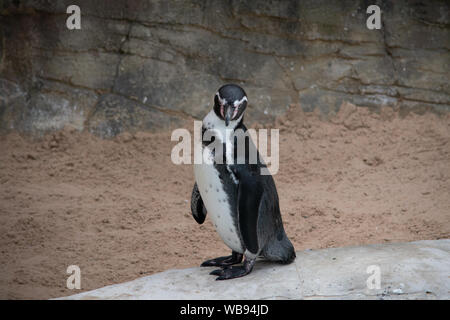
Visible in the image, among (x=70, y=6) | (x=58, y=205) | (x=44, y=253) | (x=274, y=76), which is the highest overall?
(x=70, y=6)

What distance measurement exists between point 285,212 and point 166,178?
1247 millimetres

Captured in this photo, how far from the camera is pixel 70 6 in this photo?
585cm

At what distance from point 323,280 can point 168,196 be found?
8.62 feet

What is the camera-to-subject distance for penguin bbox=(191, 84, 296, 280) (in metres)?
2.79

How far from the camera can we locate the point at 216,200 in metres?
2.89

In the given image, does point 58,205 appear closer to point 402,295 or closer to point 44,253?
point 44,253

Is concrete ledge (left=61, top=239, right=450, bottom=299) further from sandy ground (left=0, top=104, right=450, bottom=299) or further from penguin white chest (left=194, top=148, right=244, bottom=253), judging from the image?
sandy ground (left=0, top=104, right=450, bottom=299)

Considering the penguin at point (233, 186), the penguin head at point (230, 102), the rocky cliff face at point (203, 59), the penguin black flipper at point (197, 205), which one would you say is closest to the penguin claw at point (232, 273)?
the penguin at point (233, 186)

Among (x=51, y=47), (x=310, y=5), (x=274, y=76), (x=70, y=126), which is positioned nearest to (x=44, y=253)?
(x=70, y=126)

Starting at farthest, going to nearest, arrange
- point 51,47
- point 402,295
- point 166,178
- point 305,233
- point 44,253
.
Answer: point 51,47, point 166,178, point 305,233, point 44,253, point 402,295

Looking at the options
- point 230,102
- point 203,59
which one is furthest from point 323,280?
point 203,59

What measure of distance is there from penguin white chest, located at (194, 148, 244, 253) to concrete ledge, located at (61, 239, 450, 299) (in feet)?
0.76

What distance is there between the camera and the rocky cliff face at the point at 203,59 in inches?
233

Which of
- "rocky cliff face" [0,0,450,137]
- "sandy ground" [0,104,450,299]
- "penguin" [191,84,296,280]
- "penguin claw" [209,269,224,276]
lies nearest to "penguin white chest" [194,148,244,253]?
"penguin" [191,84,296,280]
